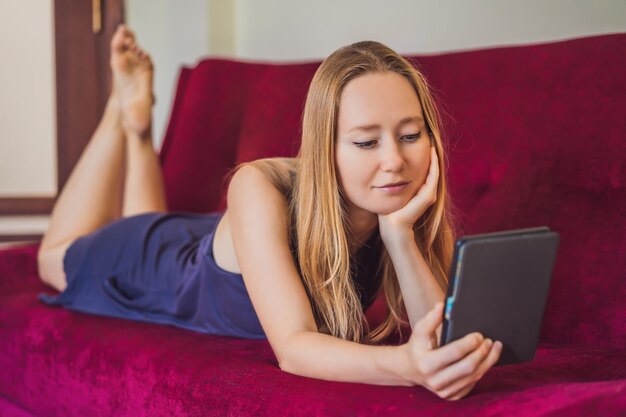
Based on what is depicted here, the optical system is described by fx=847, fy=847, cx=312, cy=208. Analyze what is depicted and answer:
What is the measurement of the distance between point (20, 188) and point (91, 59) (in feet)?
1.92

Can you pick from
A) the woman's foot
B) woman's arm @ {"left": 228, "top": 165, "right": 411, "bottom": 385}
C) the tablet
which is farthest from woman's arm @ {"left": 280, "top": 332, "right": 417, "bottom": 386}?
the woman's foot

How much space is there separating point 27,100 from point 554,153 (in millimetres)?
2336

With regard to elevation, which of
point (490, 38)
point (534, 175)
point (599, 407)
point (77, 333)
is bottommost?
point (77, 333)

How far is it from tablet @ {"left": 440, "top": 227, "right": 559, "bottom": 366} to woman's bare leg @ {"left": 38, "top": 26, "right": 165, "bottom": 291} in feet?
4.77

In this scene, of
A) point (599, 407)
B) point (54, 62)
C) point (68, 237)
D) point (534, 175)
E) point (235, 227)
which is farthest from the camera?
point (54, 62)

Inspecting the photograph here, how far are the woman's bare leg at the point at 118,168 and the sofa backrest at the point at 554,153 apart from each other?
41 cm

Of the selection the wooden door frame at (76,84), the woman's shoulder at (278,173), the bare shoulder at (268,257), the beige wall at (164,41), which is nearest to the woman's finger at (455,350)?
the bare shoulder at (268,257)

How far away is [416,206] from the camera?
137cm

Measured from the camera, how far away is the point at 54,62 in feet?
10.9

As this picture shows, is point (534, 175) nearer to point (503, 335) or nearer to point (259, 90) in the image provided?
point (503, 335)

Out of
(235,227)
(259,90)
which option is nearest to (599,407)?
(235,227)

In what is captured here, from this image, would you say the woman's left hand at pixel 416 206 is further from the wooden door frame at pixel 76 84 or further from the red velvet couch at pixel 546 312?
the wooden door frame at pixel 76 84

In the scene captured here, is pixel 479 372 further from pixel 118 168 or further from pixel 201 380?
pixel 118 168

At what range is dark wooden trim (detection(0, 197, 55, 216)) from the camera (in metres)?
3.33
